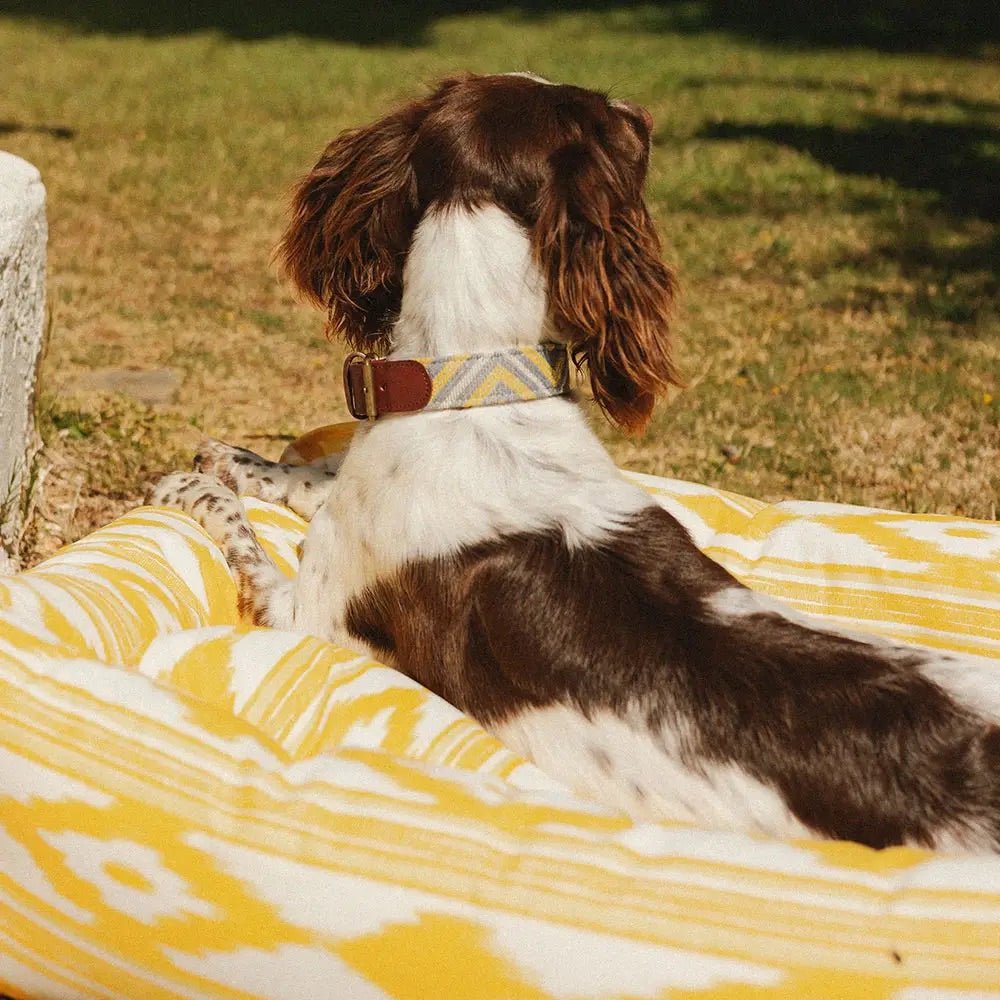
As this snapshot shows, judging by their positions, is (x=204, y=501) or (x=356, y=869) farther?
(x=204, y=501)

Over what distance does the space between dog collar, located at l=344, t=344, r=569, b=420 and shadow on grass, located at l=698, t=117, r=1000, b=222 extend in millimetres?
6328

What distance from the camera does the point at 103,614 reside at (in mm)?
2779

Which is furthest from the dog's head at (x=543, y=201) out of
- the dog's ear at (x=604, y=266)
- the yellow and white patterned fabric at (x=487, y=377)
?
the yellow and white patterned fabric at (x=487, y=377)

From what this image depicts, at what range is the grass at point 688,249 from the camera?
203 inches

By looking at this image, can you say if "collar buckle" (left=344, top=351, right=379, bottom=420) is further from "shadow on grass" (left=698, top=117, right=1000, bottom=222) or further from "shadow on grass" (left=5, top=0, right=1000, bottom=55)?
"shadow on grass" (left=5, top=0, right=1000, bottom=55)

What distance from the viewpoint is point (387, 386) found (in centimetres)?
288

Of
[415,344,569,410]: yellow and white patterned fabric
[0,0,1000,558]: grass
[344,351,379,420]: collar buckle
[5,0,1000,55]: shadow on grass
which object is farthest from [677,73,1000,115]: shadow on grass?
[344,351,379,420]: collar buckle

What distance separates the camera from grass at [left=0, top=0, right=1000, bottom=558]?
5.16 metres

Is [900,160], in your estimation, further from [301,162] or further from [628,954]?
[628,954]

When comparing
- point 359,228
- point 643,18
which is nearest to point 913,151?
point 359,228

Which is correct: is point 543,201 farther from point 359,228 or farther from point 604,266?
point 359,228

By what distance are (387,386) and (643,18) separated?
16379 millimetres

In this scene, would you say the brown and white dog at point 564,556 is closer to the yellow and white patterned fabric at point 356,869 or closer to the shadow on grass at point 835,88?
the yellow and white patterned fabric at point 356,869

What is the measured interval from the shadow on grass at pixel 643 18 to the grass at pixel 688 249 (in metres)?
0.74
